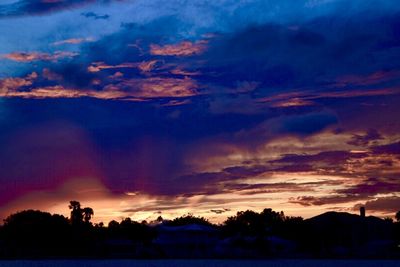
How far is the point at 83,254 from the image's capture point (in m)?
130

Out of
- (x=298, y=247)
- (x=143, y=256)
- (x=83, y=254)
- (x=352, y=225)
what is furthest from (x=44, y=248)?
(x=352, y=225)

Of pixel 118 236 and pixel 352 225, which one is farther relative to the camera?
pixel 118 236

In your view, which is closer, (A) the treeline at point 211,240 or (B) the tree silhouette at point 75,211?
(A) the treeline at point 211,240

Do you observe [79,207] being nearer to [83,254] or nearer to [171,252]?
[83,254]

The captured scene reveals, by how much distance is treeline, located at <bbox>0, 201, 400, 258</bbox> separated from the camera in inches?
4383

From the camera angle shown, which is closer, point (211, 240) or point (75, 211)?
point (211, 240)

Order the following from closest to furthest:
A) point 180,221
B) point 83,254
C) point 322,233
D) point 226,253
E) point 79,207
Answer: point 226,253, point 322,233, point 83,254, point 79,207, point 180,221

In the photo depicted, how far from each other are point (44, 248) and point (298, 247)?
4744 centimetres

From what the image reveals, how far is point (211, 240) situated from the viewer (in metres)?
113

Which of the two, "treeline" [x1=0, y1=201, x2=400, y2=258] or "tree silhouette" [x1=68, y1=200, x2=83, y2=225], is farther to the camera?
"tree silhouette" [x1=68, y1=200, x2=83, y2=225]

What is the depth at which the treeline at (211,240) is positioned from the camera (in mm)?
111319

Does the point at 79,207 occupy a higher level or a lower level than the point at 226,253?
higher

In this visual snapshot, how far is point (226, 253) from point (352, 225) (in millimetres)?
21566

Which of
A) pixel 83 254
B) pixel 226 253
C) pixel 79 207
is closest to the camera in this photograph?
pixel 226 253
